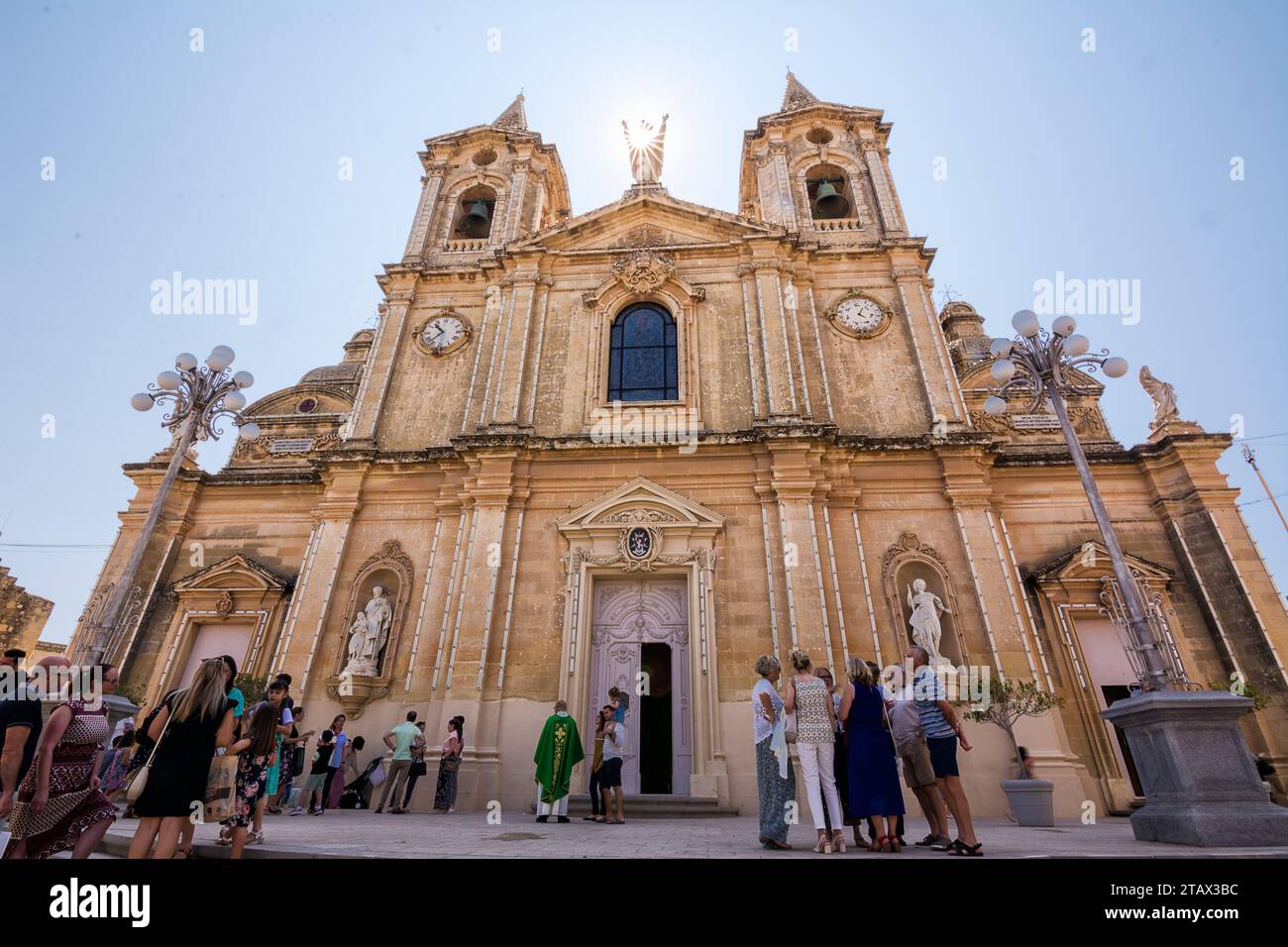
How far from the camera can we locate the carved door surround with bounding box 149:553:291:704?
48.3ft

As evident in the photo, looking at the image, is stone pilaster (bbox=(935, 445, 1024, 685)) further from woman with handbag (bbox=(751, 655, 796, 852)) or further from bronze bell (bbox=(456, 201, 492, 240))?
bronze bell (bbox=(456, 201, 492, 240))

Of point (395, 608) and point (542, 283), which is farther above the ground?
point (542, 283)

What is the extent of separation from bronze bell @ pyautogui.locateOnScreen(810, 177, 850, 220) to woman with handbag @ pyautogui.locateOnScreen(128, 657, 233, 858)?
19.3 metres

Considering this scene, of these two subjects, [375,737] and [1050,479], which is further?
[1050,479]

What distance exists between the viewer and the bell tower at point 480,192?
65.1 ft

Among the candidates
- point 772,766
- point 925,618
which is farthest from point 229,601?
point 925,618

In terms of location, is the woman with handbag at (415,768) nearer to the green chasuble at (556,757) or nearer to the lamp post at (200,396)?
the green chasuble at (556,757)

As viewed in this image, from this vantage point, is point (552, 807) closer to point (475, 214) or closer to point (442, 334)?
point (442, 334)

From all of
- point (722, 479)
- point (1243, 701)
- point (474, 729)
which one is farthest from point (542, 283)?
point (1243, 701)
